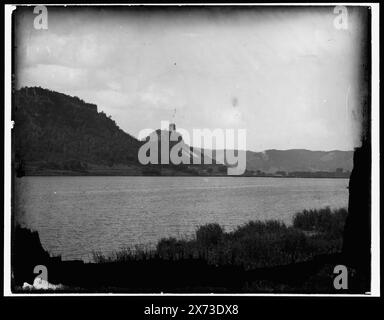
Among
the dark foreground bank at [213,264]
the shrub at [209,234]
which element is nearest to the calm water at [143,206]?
the shrub at [209,234]

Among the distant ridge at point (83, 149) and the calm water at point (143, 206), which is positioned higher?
the distant ridge at point (83, 149)

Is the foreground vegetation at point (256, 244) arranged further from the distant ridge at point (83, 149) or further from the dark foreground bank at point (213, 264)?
the distant ridge at point (83, 149)

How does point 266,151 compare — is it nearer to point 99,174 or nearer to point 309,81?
point 309,81

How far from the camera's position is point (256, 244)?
7977 millimetres

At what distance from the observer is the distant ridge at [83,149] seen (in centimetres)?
776

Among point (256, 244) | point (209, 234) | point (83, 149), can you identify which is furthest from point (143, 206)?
point (256, 244)

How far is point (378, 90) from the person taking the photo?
7355mm

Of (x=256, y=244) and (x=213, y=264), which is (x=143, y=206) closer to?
(x=213, y=264)

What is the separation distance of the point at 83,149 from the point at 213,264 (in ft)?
11.7

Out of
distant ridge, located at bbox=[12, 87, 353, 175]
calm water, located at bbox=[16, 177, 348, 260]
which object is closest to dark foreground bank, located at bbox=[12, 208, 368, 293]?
calm water, located at bbox=[16, 177, 348, 260]

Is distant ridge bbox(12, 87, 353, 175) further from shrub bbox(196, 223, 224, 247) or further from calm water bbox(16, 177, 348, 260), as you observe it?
shrub bbox(196, 223, 224, 247)

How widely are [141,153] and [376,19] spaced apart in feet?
15.8

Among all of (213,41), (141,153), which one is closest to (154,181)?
(141,153)

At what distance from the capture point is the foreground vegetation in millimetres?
7766
